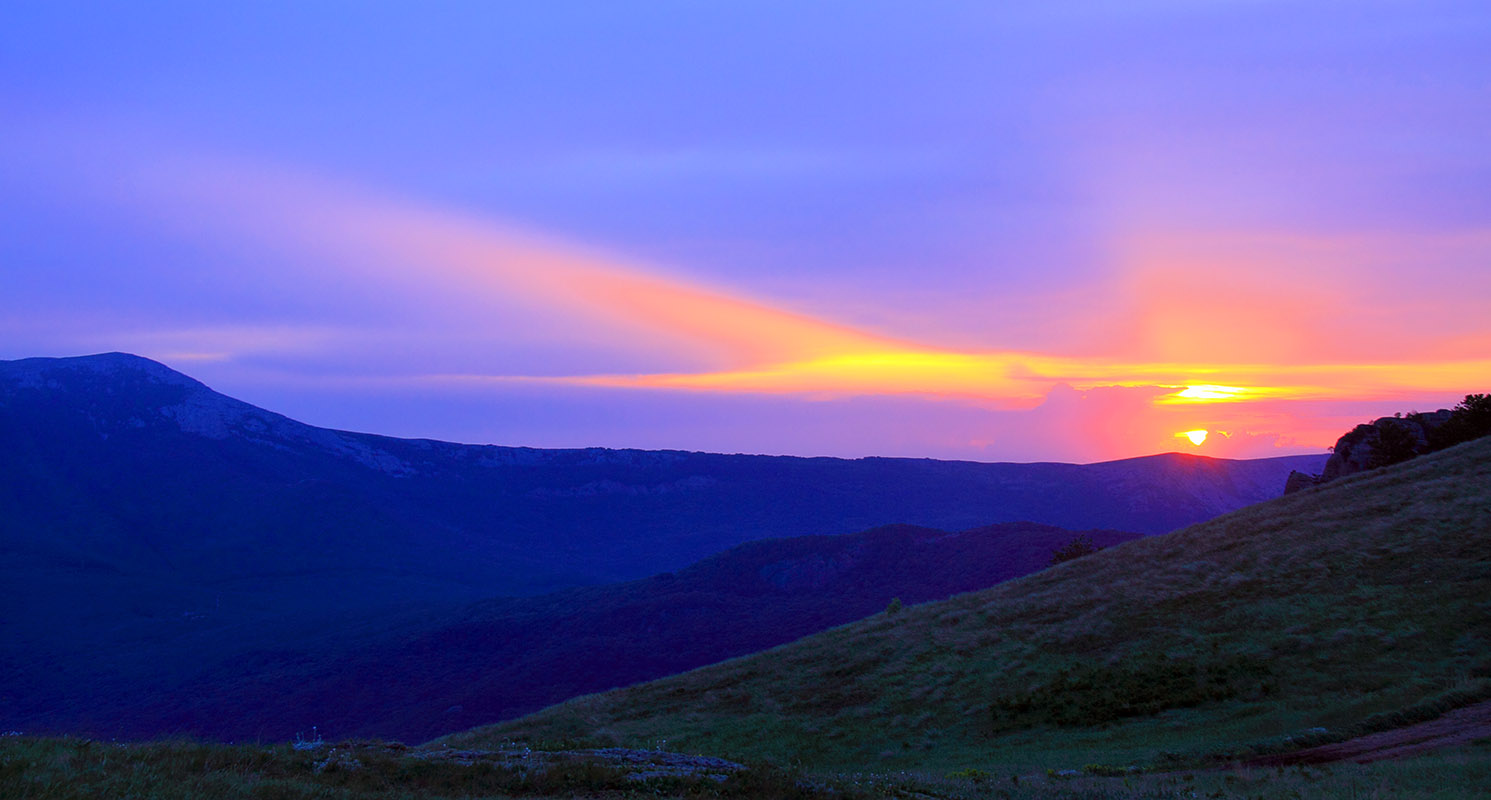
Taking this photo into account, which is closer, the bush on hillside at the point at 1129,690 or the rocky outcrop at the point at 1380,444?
the bush on hillside at the point at 1129,690

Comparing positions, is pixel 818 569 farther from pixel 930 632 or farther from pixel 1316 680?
pixel 1316 680

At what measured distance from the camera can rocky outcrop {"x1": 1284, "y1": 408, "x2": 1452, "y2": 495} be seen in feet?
170

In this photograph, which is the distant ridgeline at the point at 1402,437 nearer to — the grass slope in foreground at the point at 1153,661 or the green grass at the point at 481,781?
the grass slope in foreground at the point at 1153,661

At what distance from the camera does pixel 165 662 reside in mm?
101875

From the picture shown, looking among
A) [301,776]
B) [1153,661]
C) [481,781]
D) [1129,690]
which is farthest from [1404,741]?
[301,776]

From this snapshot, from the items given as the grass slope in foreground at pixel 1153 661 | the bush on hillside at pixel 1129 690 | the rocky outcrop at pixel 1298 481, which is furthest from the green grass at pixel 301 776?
the rocky outcrop at pixel 1298 481

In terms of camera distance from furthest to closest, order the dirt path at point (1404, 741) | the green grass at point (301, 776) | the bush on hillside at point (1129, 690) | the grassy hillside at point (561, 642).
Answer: the grassy hillside at point (561, 642) < the bush on hillside at point (1129, 690) < the dirt path at point (1404, 741) < the green grass at point (301, 776)

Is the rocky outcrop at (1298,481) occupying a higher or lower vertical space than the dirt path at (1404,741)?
higher

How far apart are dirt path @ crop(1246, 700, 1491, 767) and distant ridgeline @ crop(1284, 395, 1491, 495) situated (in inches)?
1437

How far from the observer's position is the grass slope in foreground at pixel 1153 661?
22.5 metres

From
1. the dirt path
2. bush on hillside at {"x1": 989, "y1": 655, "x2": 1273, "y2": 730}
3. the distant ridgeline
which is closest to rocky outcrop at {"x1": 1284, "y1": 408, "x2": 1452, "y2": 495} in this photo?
the distant ridgeline

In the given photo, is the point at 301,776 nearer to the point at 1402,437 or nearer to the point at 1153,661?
the point at 1153,661

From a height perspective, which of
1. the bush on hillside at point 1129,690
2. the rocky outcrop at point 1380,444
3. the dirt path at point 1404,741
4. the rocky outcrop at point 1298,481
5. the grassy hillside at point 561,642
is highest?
the rocky outcrop at point 1380,444

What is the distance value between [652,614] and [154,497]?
10425 centimetres
